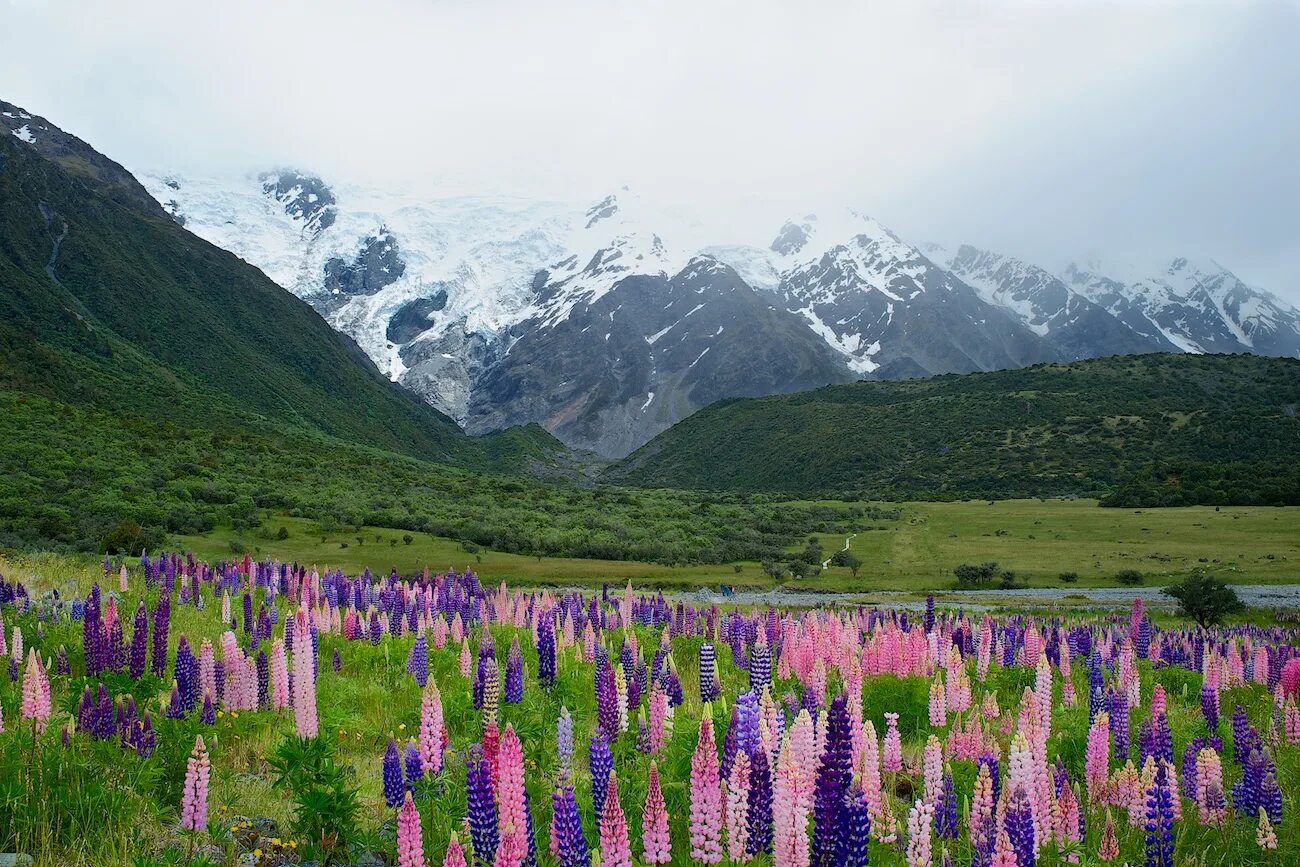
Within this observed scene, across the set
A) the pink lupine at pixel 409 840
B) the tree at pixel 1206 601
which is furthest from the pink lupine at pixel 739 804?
the tree at pixel 1206 601

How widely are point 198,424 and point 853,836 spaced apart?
88.2 m

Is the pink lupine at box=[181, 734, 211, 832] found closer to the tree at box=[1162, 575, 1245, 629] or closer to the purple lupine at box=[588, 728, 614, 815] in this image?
the purple lupine at box=[588, 728, 614, 815]

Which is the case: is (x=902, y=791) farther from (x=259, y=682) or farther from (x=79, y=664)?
(x=79, y=664)

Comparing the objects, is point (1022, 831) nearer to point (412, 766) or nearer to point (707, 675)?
point (412, 766)

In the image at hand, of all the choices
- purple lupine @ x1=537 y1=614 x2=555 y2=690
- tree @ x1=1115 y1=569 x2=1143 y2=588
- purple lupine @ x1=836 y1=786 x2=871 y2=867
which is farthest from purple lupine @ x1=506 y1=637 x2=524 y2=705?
tree @ x1=1115 y1=569 x2=1143 y2=588

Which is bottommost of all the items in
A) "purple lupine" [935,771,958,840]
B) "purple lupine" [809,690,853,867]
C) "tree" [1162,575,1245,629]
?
"tree" [1162,575,1245,629]

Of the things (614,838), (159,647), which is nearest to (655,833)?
(614,838)

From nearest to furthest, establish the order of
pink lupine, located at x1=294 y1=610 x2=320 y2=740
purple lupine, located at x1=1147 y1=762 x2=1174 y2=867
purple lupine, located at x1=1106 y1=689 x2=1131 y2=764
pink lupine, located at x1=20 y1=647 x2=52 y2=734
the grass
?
purple lupine, located at x1=1147 y1=762 x2=1174 y2=867
pink lupine, located at x1=20 y1=647 x2=52 y2=734
pink lupine, located at x1=294 y1=610 x2=320 y2=740
purple lupine, located at x1=1106 y1=689 x2=1131 y2=764
the grass

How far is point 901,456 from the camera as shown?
376 ft

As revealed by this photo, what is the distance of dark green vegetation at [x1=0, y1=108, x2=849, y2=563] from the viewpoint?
38.6 metres

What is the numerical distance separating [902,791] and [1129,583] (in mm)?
37381

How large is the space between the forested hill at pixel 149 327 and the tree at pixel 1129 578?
6865 cm

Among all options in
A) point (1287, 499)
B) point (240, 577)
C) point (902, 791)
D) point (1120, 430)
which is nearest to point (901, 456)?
point (1120, 430)

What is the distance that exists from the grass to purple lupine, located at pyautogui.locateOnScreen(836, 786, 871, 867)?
2836cm
